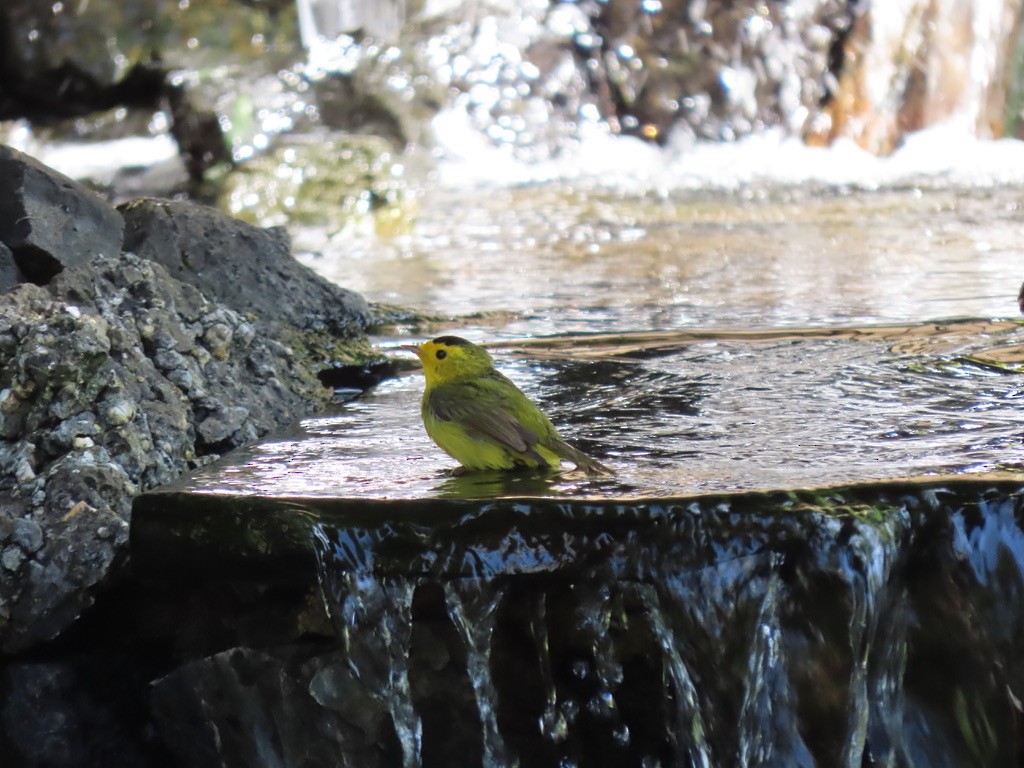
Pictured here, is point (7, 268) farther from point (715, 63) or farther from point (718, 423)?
point (715, 63)

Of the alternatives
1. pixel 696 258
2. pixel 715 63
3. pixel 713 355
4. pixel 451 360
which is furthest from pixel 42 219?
pixel 715 63

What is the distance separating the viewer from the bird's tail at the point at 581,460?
306 cm

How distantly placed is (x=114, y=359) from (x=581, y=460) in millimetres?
1265

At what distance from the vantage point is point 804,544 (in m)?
2.71

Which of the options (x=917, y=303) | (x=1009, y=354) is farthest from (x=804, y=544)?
(x=917, y=303)

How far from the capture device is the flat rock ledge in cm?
307

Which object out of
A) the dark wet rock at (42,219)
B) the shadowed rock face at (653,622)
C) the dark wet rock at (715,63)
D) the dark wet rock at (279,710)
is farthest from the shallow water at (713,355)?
the dark wet rock at (715,63)

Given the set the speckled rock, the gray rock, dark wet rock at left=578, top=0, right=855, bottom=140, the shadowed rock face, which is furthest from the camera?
dark wet rock at left=578, top=0, right=855, bottom=140

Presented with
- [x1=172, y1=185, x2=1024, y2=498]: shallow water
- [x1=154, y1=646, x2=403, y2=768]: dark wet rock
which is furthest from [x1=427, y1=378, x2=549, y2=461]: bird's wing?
[x1=154, y1=646, x2=403, y2=768]: dark wet rock

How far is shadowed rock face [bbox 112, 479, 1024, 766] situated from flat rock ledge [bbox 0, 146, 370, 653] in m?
0.33

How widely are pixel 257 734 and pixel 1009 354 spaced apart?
2.79 m

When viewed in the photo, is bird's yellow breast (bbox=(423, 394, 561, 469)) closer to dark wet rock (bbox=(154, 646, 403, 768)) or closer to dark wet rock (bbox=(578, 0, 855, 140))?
dark wet rock (bbox=(154, 646, 403, 768))

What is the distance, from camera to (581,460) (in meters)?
3.09

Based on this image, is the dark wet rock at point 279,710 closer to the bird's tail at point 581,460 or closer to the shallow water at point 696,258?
the bird's tail at point 581,460
